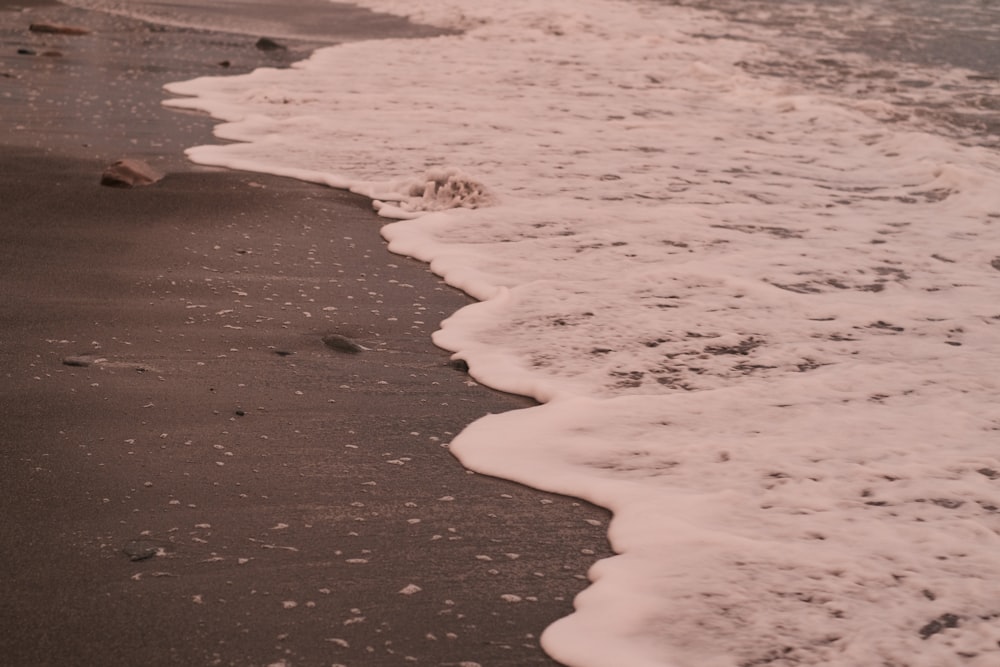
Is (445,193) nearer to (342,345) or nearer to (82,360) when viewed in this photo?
(342,345)

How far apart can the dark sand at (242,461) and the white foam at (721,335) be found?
0.64 ft

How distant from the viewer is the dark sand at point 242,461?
8.61 feet

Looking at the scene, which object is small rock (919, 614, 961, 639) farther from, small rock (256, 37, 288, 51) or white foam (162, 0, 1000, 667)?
→ small rock (256, 37, 288, 51)

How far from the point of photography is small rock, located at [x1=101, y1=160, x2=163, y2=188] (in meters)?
6.08

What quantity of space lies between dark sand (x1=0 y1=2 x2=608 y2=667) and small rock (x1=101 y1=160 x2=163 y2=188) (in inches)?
4.7

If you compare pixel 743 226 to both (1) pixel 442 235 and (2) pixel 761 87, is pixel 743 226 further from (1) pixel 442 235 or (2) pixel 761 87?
(2) pixel 761 87

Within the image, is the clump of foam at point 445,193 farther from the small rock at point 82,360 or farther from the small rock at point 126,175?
the small rock at point 82,360

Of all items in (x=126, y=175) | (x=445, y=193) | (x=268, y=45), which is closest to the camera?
(x=126, y=175)

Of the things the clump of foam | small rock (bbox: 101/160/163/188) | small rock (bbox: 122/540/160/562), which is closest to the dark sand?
small rock (bbox: 122/540/160/562)

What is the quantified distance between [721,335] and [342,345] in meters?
1.46

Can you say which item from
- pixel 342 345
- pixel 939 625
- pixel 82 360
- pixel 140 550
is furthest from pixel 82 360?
pixel 939 625

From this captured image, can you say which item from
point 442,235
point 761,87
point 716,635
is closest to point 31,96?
point 442,235

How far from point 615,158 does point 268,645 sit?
18.3 ft

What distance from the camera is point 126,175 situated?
20.0ft
